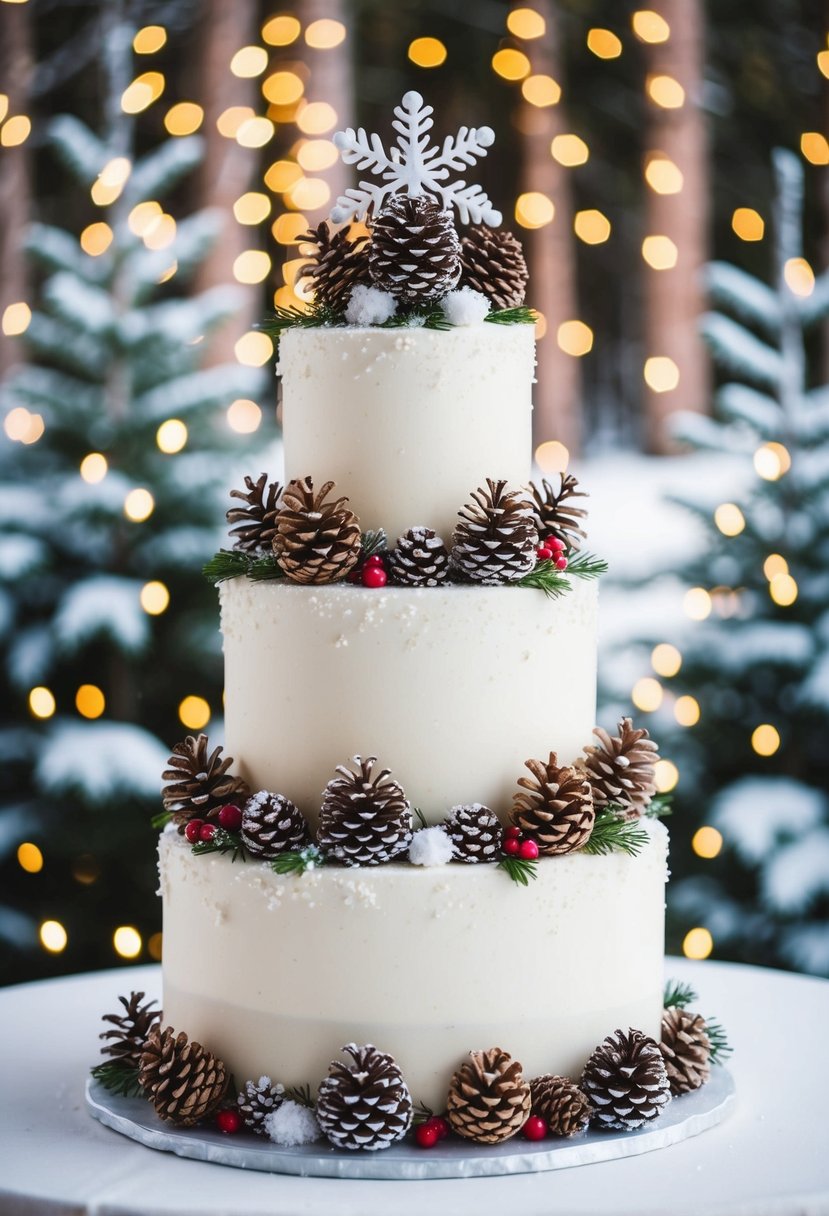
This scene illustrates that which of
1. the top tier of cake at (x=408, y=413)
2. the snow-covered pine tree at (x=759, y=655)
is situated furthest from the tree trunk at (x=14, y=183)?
the top tier of cake at (x=408, y=413)

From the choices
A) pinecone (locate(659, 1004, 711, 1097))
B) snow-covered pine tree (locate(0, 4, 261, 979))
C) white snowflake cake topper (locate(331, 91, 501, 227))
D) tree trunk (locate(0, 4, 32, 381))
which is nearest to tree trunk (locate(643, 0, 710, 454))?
snow-covered pine tree (locate(0, 4, 261, 979))

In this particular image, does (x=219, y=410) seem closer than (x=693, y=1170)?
No

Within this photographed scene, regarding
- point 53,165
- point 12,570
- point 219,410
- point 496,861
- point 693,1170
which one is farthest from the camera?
point 53,165

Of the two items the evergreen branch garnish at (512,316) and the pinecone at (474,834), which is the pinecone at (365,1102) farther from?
the evergreen branch garnish at (512,316)

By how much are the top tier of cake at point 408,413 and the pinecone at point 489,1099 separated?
763 millimetres

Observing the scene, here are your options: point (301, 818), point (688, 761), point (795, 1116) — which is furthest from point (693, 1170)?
point (688, 761)

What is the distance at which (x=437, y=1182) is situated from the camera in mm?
2230

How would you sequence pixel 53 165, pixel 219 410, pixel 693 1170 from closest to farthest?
pixel 693 1170 → pixel 219 410 → pixel 53 165

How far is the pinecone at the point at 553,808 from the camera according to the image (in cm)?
A: 242

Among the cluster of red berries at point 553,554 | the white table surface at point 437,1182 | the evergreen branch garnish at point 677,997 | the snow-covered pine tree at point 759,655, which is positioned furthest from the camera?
the snow-covered pine tree at point 759,655

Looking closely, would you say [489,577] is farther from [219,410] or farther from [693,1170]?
[219,410]

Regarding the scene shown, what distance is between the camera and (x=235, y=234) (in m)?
5.48

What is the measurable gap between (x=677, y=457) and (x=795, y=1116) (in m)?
3.55

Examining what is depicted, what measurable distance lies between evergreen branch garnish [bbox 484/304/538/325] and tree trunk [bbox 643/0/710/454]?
319 centimetres
